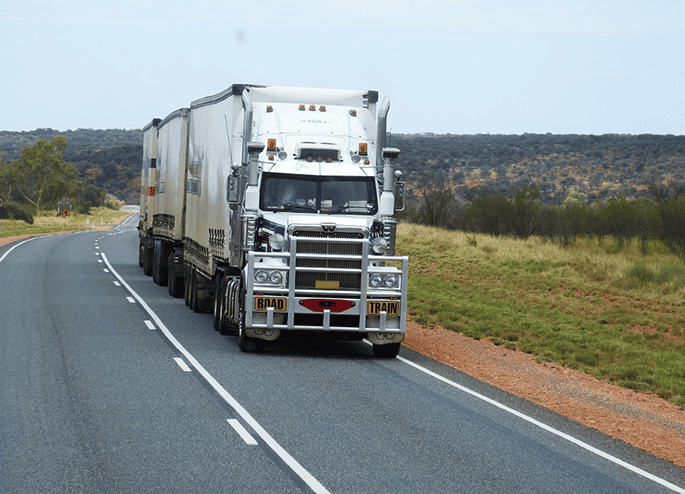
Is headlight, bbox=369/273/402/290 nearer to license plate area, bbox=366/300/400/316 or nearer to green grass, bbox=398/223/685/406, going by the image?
license plate area, bbox=366/300/400/316

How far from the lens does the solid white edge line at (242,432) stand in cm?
877

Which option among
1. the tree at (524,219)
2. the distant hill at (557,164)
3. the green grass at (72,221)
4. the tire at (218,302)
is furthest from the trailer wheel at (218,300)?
the distant hill at (557,164)

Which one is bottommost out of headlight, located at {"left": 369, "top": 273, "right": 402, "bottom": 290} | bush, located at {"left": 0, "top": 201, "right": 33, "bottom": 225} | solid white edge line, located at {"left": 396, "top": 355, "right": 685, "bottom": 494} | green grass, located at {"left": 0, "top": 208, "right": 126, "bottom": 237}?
green grass, located at {"left": 0, "top": 208, "right": 126, "bottom": 237}

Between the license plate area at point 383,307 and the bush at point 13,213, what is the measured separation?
76.3 meters

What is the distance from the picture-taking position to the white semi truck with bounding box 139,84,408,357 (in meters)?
14.1

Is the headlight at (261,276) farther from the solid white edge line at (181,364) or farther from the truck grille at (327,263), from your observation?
the solid white edge line at (181,364)

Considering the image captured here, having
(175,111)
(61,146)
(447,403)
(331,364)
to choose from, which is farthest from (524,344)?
(61,146)

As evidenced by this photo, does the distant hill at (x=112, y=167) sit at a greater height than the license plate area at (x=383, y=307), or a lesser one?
greater

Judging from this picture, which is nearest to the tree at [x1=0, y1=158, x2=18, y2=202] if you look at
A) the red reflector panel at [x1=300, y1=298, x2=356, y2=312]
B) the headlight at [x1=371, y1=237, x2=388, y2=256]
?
the headlight at [x1=371, y1=237, x2=388, y2=256]

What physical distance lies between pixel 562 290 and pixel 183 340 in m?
15.4

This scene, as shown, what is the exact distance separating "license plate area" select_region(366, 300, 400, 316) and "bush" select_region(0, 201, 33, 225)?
76328 mm

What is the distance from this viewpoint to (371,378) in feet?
42.0

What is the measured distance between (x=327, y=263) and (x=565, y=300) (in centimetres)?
1404

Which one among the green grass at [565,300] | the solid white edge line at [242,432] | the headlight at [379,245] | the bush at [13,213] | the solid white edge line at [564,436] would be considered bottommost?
the bush at [13,213]
